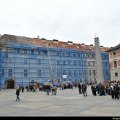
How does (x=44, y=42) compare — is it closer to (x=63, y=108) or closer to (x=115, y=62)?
(x=115, y=62)

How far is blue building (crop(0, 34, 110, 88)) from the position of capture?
64000 mm

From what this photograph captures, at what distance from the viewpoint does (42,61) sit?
70.5m

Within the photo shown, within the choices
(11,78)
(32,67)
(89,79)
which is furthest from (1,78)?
(89,79)

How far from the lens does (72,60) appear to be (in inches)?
3063

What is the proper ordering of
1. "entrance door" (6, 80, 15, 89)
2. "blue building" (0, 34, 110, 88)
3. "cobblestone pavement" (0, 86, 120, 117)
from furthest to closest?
"blue building" (0, 34, 110, 88), "entrance door" (6, 80, 15, 89), "cobblestone pavement" (0, 86, 120, 117)

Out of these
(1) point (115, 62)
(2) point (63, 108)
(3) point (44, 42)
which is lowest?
(2) point (63, 108)

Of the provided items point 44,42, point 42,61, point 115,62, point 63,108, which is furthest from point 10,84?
point 63,108

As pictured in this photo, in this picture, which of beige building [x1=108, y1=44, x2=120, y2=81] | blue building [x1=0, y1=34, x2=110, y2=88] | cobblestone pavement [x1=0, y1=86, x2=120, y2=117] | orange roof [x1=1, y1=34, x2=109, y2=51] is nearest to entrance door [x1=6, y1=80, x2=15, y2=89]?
blue building [x1=0, y1=34, x2=110, y2=88]

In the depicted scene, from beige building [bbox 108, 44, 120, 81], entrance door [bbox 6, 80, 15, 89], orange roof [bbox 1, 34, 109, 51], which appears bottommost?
entrance door [bbox 6, 80, 15, 89]

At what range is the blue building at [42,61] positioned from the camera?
6400cm

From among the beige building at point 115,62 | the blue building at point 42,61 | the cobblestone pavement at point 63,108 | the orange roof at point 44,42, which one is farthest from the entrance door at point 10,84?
the cobblestone pavement at point 63,108

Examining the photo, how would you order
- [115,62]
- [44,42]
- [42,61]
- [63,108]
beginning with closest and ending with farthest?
1. [63,108]
2. [115,62]
3. [42,61]
4. [44,42]

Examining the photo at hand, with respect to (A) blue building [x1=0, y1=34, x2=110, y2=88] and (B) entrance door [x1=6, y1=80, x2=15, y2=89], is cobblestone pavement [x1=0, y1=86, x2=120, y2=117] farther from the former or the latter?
(B) entrance door [x1=6, y1=80, x2=15, y2=89]

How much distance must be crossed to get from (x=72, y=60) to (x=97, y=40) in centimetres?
4502
